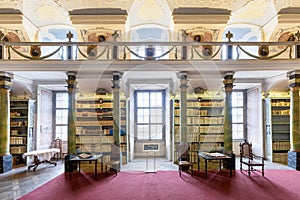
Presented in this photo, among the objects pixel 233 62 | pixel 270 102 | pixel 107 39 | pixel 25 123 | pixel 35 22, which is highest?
pixel 35 22

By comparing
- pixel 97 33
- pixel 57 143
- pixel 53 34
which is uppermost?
pixel 53 34

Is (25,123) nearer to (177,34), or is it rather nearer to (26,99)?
(26,99)

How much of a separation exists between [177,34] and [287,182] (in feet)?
17.6

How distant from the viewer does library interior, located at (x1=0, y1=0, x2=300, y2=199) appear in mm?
7012

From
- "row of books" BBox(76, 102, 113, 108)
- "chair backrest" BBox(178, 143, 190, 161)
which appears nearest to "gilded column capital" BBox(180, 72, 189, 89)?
"chair backrest" BBox(178, 143, 190, 161)

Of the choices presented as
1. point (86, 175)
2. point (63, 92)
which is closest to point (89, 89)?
point (63, 92)

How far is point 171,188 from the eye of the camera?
5.38 metres

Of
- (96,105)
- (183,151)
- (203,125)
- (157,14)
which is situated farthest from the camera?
(96,105)

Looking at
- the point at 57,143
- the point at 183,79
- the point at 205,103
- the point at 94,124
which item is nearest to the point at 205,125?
the point at 205,103

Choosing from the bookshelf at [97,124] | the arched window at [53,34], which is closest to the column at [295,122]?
the bookshelf at [97,124]

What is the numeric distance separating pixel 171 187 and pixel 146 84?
4406 millimetres

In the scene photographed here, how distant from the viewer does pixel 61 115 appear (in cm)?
1021

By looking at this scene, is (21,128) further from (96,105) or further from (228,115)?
(228,115)

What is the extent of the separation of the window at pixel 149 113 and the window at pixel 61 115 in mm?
2874
